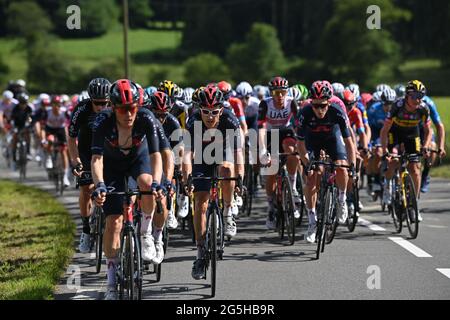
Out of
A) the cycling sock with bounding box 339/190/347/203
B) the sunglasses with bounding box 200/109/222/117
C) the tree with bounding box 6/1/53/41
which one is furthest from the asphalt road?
the tree with bounding box 6/1/53/41

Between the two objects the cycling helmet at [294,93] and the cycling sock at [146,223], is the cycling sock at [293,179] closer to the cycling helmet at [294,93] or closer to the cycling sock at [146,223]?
the cycling helmet at [294,93]

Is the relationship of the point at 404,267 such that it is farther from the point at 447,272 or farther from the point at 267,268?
the point at 267,268

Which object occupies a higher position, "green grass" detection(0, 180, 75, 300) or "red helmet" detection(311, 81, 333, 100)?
"red helmet" detection(311, 81, 333, 100)

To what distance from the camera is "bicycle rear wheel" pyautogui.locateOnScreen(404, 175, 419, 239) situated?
11.7m

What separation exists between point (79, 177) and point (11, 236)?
3.26 m

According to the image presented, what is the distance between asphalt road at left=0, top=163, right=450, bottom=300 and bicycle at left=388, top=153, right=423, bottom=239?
0.19 m

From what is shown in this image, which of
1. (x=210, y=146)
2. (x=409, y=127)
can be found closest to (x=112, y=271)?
A: (x=210, y=146)

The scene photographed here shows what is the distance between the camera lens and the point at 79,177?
399 inches

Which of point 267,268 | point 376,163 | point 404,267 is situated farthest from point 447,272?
point 376,163

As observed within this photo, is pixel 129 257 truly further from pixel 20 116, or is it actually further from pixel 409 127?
pixel 20 116

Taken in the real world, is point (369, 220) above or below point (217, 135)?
below

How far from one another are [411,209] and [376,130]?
4.42m

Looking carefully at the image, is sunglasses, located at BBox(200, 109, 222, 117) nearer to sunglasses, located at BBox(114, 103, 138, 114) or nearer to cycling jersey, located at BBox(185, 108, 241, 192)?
cycling jersey, located at BBox(185, 108, 241, 192)

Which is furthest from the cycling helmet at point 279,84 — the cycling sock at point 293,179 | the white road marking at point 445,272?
the white road marking at point 445,272
